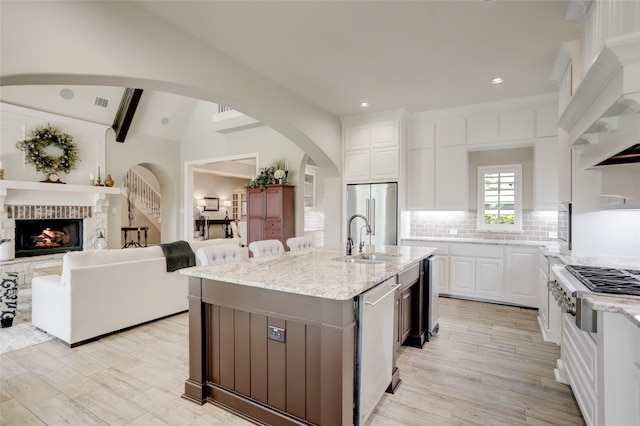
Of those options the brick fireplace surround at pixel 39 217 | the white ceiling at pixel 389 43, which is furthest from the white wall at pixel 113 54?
→ the brick fireplace surround at pixel 39 217

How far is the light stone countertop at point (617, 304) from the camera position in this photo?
131cm

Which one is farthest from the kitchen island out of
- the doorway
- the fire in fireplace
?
the doorway

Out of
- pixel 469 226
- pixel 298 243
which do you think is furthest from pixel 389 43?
pixel 469 226

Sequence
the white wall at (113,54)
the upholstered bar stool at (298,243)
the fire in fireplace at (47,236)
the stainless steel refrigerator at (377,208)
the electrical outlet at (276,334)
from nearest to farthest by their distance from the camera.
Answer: the electrical outlet at (276,334)
the white wall at (113,54)
the upholstered bar stool at (298,243)
the stainless steel refrigerator at (377,208)
the fire in fireplace at (47,236)

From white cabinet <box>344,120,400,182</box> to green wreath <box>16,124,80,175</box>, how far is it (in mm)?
5554

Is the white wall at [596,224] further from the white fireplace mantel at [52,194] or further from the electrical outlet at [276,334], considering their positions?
the white fireplace mantel at [52,194]

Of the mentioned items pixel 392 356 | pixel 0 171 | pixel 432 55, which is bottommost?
pixel 392 356

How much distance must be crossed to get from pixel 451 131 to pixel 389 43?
248cm

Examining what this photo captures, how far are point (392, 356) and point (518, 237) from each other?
364 cm

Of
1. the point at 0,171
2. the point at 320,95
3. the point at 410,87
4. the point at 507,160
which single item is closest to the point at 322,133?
the point at 320,95

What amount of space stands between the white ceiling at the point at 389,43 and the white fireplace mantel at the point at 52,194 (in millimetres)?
5036

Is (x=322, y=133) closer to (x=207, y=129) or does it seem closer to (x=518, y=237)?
(x=518, y=237)

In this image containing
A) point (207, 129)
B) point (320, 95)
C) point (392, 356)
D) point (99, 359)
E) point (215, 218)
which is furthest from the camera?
point (215, 218)

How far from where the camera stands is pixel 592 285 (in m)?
1.70
